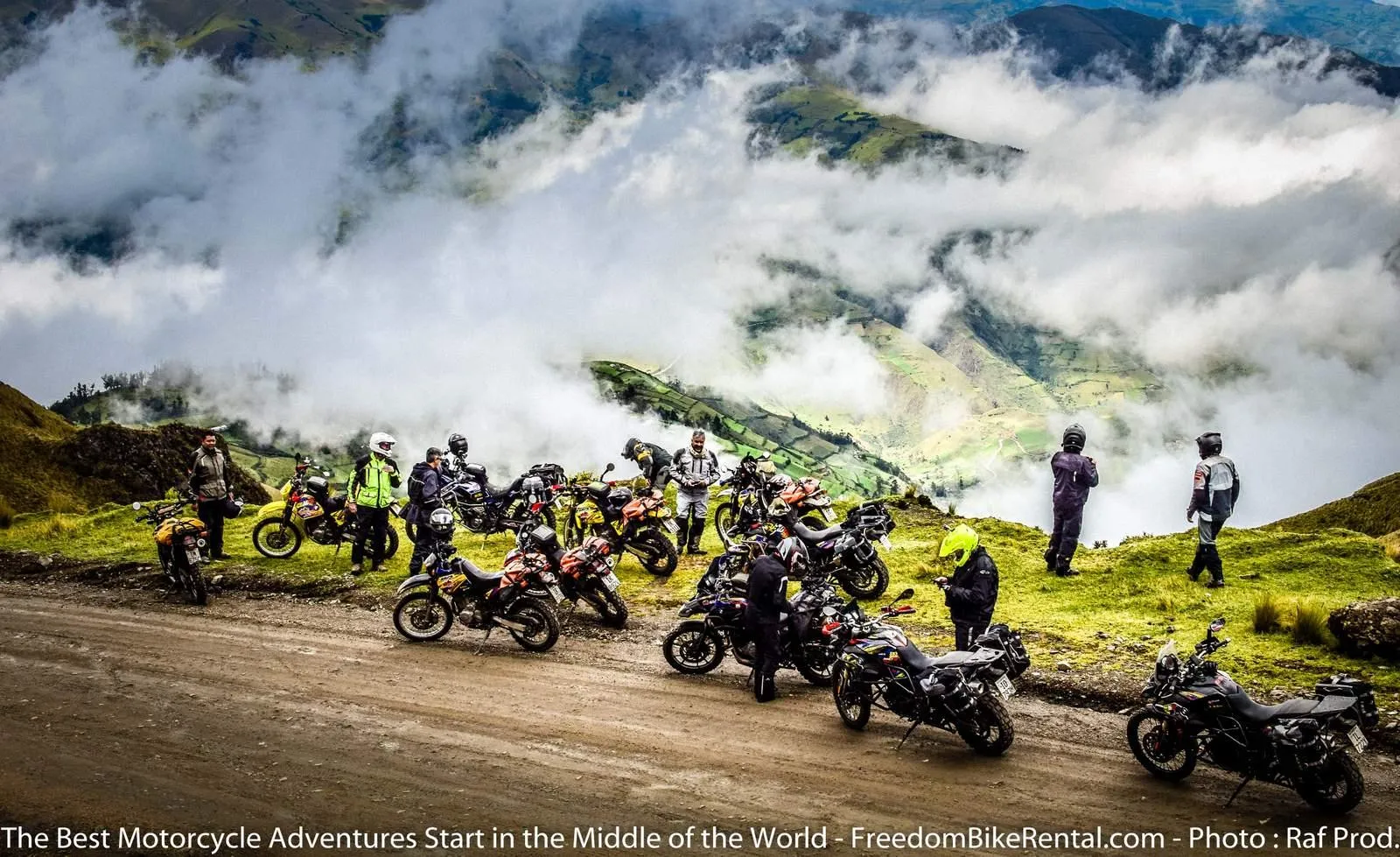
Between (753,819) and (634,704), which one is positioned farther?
(634,704)

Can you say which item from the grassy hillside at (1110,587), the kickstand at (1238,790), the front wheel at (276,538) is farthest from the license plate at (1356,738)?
the front wheel at (276,538)

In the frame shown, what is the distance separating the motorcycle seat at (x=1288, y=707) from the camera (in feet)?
25.1

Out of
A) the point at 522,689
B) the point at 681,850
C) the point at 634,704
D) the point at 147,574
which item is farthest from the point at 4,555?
the point at 681,850

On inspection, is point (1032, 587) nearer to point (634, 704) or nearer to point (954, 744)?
point (954, 744)

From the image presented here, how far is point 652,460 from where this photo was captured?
17750 millimetres

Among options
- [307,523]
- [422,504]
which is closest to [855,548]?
[422,504]

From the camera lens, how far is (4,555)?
64.1ft

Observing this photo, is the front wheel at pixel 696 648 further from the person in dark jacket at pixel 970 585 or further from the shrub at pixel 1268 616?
the shrub at pixel 1268 616

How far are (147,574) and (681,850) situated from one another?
14.4 m

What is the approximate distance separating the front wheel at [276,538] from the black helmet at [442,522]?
5212 mm

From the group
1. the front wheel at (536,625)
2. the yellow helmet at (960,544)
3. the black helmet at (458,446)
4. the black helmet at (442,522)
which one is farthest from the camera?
the black helmet at (458,446)

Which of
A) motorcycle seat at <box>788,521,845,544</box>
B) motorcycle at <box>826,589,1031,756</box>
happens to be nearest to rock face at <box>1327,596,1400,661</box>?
motorcycle at <box>826,589,1031,756</box>

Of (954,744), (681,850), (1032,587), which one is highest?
(1032,587)

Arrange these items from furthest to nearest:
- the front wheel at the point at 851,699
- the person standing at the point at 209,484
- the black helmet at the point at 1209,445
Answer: the person standing at the point at 209,484, the black helmet at the point at 1209,445, the front wheel at the point at 851,699
